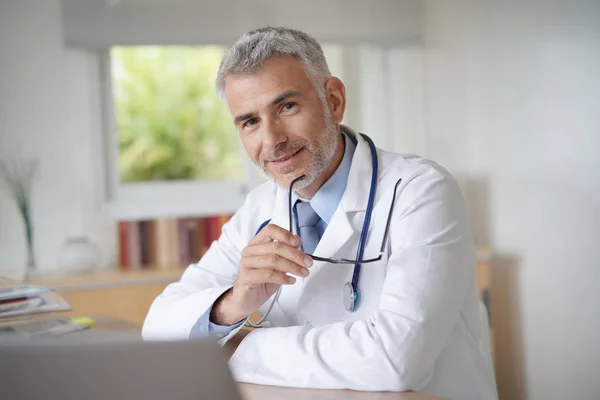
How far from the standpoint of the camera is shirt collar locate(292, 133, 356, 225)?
160 cm

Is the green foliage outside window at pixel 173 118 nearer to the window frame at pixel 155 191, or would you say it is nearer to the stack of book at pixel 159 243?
the window frame at pixel 155 191

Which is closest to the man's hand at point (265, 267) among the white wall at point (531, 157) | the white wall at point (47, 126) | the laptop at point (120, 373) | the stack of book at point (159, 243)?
the laptop at point (120, 373)

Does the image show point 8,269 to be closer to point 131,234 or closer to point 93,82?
point 131,234

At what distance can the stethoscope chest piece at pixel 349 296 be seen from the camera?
4.71 ft

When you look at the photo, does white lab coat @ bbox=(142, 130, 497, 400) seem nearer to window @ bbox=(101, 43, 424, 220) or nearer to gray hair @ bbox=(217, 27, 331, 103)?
gray hair @ bbox=(217, 27, 331, 103)

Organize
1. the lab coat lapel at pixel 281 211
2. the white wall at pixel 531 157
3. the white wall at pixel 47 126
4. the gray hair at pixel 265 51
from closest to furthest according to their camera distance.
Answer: the gray hair at pixel 265 51 → the lab coat lapel at pixel 281 211 → the white wall at pixel 531 157 → the white wall at pixel 47 126

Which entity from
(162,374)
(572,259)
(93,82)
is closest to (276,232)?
(162,374)

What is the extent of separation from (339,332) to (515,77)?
220 centimetres

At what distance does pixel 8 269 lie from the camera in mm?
3229

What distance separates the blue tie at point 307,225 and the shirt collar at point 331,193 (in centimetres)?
2

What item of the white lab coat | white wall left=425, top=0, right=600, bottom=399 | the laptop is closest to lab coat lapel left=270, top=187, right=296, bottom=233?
the white lab coat

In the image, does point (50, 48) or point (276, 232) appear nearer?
point (276, 232)

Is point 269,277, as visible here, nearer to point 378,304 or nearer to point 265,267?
point 265,267

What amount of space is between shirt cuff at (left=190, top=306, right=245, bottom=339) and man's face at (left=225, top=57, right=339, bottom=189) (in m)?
0.35
